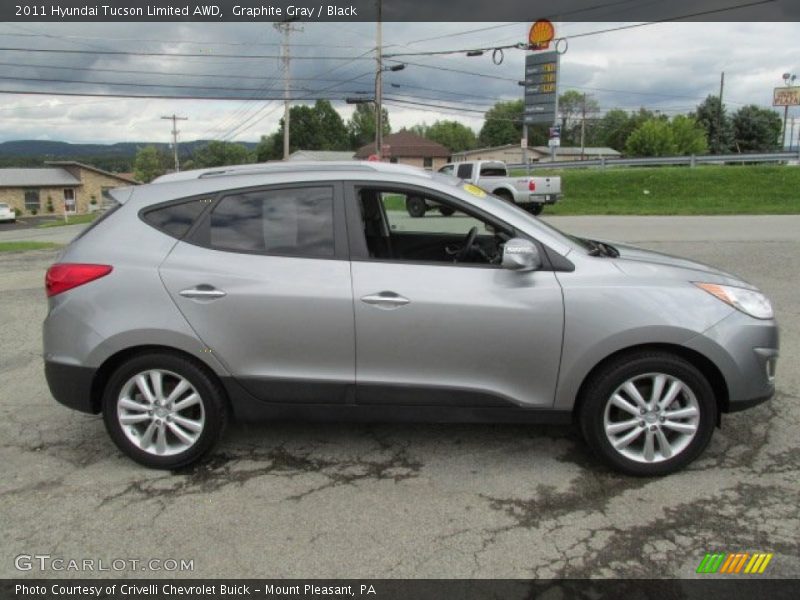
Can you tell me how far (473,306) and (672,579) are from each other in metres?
1.54

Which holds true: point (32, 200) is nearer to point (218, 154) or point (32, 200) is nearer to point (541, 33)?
point (218, 154)

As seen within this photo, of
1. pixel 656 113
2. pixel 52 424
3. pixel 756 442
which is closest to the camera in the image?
pixel 756 442

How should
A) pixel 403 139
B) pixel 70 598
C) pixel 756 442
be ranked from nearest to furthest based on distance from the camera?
pixel 70 598, pixel 756 442, pixel 403 139

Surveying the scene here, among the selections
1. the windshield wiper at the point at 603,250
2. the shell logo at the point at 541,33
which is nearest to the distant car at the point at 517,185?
the shell logo at the point at 541,33

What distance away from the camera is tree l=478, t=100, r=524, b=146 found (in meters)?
113

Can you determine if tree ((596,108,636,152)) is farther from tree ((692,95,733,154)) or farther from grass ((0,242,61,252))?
grass ((0,242,61,252))

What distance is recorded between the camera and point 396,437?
415 centimetres

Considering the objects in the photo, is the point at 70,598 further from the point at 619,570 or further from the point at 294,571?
the point at 619,570

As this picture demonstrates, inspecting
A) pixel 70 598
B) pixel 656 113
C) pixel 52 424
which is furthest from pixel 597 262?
pixel 656 113

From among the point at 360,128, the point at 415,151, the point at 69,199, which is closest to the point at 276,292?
the point at 69,199

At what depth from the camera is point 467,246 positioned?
4199mm

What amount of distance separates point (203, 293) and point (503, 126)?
387ft

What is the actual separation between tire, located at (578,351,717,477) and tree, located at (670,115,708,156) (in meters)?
83.2

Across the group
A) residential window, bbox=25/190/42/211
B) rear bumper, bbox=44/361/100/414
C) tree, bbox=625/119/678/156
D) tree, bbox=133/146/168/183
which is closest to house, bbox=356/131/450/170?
tree, bbox=625/119/678/156
